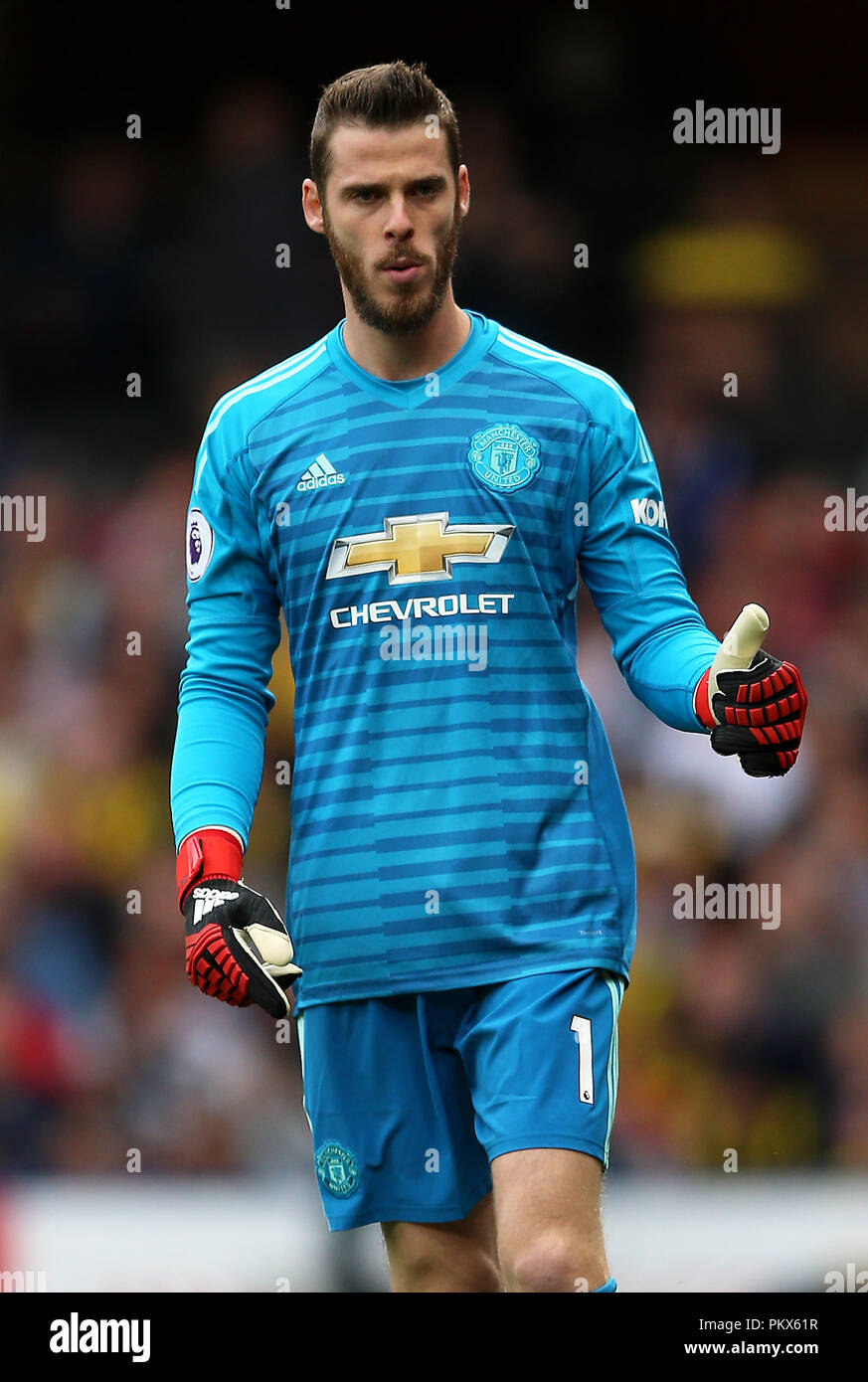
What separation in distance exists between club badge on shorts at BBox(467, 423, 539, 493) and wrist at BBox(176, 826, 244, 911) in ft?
2.49

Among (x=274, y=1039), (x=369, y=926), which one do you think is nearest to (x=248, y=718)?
(x=369, y=926)

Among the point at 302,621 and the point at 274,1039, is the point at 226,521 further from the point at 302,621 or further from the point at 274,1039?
the point at 274,1039

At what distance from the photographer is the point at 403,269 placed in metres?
3.43

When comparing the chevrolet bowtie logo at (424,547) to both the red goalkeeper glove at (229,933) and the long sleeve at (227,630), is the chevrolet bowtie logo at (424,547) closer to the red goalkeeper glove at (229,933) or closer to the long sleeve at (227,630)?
the long sleeve at (227,630)

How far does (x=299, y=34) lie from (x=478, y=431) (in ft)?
16.6

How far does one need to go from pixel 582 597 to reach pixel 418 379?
4.28m

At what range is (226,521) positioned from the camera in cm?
359

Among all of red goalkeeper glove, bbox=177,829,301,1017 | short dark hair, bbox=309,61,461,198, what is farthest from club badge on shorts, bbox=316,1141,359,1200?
short dark hair, bbox=309,61,461,198

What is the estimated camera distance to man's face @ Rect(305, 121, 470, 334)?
342cm

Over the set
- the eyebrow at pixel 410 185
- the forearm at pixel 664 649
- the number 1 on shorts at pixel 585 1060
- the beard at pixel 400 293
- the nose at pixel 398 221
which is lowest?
the number 1 on shorts at pixel 585 1060

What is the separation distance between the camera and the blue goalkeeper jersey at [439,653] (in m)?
3.34

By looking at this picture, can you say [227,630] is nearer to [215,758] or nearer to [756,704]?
[215,758]

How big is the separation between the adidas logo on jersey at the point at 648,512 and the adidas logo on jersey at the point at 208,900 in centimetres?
97

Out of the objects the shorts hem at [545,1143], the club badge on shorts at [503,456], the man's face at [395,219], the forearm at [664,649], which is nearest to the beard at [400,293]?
the man's face at [395,219]
